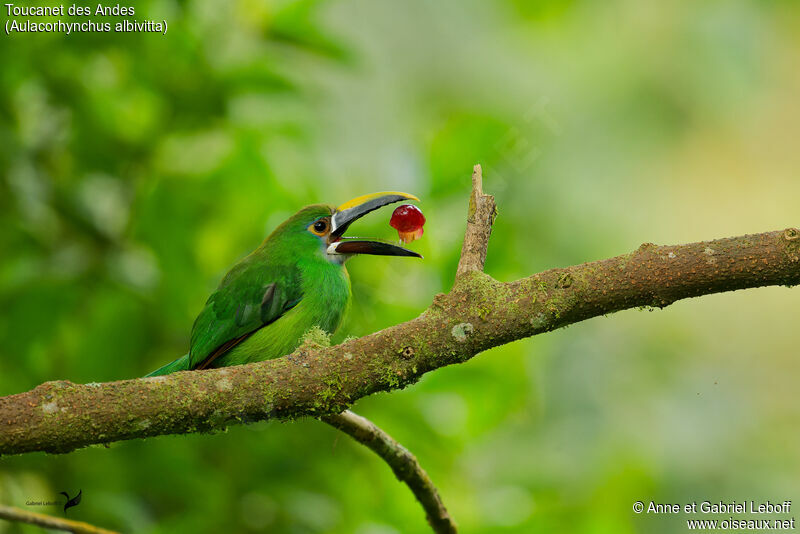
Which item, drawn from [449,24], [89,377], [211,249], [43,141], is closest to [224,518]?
[89,377]

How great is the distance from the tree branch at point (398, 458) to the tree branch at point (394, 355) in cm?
31

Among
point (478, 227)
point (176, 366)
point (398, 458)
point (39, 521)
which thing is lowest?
point (39, 521)

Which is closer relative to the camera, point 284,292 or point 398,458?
point 398,458

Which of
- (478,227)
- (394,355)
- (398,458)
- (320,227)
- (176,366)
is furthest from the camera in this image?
(320,227)

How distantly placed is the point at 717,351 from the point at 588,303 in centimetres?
763

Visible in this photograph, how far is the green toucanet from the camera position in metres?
3.21

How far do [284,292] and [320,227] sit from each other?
0.40 metres

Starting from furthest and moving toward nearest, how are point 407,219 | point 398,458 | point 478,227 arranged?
point 407,219, point 398,458, point 478,227

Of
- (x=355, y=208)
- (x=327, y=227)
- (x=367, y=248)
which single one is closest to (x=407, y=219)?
(x=367, y=248)

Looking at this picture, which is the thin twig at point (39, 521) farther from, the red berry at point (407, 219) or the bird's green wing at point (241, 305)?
the red berry at point (407, 219)

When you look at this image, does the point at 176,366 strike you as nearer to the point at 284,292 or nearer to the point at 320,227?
the point at 284,292

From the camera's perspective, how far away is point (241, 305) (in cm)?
330

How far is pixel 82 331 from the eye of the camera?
3.27 meters

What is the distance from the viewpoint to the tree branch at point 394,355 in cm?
190
